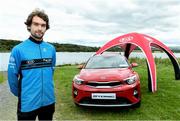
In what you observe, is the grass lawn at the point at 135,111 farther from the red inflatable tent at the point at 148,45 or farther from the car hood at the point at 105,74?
the car hood at the point at 105,74

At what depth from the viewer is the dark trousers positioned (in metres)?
3.63

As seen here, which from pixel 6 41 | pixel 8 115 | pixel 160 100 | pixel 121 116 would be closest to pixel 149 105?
pixel 160 100

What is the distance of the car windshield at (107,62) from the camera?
933 centimetres

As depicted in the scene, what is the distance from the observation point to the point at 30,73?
3576mm

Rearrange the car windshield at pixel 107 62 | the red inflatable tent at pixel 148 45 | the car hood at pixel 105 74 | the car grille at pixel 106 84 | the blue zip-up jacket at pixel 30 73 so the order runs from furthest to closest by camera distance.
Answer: the red inflatable tent at pixel 148 45
the car windshield at pixel 107 62
the car hood at pixel 105 74
the car grille at pixel 106 84
the blue zip-up jacket at pixel 30 73

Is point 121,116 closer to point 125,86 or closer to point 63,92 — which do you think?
point 125,86

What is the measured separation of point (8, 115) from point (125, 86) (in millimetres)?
3082

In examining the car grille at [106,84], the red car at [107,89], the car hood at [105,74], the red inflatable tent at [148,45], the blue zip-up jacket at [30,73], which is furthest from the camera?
the red inflatable tent at [148,45]

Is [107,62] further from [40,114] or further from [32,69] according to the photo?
[32,69]

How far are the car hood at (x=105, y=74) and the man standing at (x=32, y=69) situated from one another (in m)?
4.29

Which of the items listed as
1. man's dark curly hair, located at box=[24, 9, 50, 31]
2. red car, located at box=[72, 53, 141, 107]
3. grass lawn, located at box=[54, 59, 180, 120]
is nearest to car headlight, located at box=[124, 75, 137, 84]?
red car, located at box=[72, 53, 141, 107]

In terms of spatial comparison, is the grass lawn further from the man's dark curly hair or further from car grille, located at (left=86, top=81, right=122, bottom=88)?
the man's dark curly hair

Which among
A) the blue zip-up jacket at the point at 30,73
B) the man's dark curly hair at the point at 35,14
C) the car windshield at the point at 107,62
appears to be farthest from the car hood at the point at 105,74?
the man's dark curly hair at the point at 35,14

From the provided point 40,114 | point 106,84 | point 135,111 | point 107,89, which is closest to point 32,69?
point 40,114
